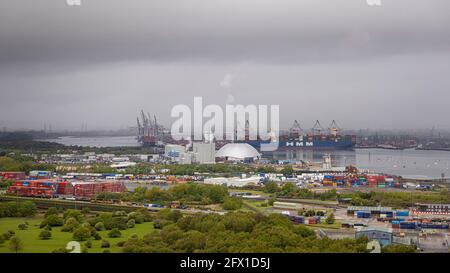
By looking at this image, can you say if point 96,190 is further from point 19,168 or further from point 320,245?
point 320,245

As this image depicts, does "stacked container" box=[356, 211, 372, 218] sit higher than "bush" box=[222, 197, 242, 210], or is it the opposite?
"bush" box=[222, 197, 242, 210]

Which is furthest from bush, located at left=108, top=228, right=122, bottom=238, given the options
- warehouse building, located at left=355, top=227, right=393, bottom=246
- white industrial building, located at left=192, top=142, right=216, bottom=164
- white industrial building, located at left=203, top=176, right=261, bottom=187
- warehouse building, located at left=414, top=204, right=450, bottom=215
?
white industrial building, located at left=192, top=142, right=216, bottom=164

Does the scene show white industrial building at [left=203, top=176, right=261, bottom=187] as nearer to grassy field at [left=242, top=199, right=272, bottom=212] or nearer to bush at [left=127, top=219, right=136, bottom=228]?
grassy field at [left=242, top=199, right=272, bottom=212]

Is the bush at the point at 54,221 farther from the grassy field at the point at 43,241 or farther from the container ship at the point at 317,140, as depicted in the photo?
the container ship at the point at 317,140

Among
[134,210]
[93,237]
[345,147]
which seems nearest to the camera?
[93,237]

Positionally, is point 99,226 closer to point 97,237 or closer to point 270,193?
point 97,237

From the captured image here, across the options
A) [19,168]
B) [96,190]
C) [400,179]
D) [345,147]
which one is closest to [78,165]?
[19,168]

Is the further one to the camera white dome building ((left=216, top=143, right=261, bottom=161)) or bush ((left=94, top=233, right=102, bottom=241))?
white dome building ((left=216, top=143, right=261, bottom=161))
